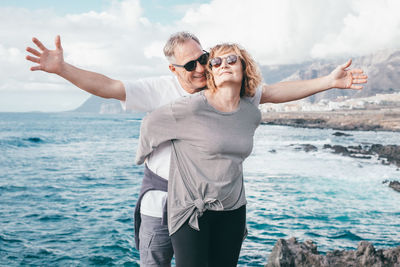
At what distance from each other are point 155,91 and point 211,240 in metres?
1.05

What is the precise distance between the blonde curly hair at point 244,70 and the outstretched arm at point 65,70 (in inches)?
25.2

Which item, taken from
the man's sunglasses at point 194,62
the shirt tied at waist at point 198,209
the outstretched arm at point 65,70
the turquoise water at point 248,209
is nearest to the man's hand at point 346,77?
the man's sunglasses at point 194,62

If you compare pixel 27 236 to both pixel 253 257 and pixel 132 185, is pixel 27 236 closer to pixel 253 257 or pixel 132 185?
pixel 253 257

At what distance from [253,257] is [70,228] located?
265 inches

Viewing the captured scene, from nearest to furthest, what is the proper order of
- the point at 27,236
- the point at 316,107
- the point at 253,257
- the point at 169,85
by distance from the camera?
the point at 169,85
the point at 253,257
the point at 27,236
the point at 316,107

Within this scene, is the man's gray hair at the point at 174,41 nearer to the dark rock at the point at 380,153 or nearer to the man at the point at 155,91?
the man at the point at 155,91

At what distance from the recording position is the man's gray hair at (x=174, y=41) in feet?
9.02

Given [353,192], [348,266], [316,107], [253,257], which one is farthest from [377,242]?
[316,107]

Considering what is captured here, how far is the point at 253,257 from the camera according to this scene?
344 inches

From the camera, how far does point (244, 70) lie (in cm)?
255

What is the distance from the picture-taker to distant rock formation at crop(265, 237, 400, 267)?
5883 millimetres

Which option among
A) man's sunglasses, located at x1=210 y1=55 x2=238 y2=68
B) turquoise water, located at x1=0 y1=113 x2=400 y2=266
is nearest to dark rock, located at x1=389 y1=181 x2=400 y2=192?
turquoise water, located at x1=0 y1=113 x2=400 y2=266

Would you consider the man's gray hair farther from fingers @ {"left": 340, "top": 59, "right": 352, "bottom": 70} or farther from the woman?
fingers @ {"left": 340, "top": 59, "right": 352, "bottom": 70}

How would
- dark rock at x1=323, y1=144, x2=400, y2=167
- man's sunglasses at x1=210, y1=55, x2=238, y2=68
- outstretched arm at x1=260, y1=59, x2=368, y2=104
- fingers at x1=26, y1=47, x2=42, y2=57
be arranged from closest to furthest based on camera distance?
1. fingers at x1=26, y1=47, x2=42, y2=57
2. man's sunglasses at x1=210, y1=55, x2=238, y2=68
3. outstretched arm at x1=260, y1=59, x2=368, y2=104
4. dark rock at x1=323, y1=144, x2=400, y2=167
